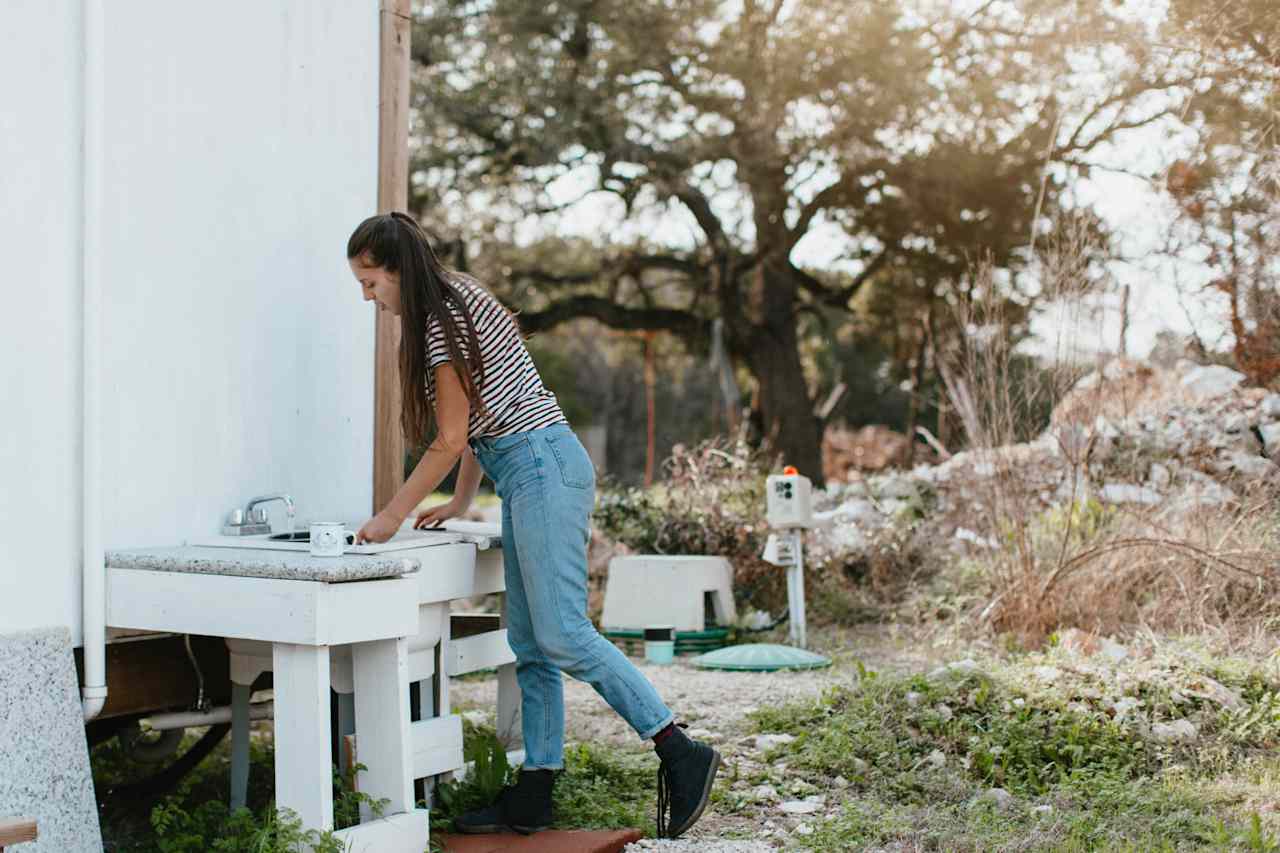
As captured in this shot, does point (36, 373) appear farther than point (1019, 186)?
No

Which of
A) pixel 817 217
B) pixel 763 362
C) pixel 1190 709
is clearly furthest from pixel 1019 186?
pixel 1190 709

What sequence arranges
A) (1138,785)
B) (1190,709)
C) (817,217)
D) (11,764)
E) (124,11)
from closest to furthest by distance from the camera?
(11,764)
(124,11)
(1138,785)
(1190,709)
(817,217)

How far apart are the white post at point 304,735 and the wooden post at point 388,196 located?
1149 mm

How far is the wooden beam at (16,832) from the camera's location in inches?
85.2

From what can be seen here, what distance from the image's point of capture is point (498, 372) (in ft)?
9.45

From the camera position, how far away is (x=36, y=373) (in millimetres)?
2631

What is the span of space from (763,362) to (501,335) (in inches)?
342

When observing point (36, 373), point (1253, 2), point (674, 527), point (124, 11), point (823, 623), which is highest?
point (1253, 2)

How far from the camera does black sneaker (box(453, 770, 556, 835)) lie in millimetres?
2926

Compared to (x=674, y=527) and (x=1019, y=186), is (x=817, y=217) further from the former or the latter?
(x=674, y=527)

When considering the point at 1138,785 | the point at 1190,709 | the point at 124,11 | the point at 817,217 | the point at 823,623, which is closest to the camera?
the point at 124,11

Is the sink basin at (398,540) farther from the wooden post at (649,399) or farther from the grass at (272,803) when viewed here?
the wooden post at (649,399)

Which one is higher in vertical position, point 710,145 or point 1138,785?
point 710,145

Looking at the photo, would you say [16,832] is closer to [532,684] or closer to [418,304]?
[532,684]
